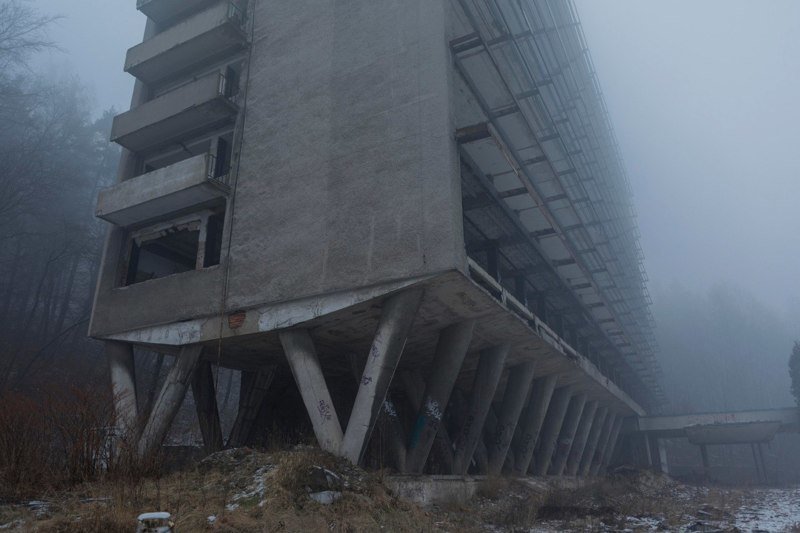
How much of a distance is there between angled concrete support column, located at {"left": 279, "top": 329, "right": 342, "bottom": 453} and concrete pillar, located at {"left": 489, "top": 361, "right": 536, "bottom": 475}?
7.53 m

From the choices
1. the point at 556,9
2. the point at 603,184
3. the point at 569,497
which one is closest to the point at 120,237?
the point at 569,497

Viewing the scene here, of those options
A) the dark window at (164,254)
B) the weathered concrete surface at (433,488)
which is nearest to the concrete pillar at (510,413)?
the weathered concrete surface at (433,488)

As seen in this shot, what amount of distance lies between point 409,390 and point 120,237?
11.6 meters

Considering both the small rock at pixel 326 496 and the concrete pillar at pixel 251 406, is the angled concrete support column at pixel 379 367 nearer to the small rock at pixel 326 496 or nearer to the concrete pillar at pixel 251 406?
the small rock at pixel 326 496

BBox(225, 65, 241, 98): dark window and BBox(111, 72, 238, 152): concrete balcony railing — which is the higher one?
BBox(225, 65, 241, 98): dark window

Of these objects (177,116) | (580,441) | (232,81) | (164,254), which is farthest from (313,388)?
(580,441)

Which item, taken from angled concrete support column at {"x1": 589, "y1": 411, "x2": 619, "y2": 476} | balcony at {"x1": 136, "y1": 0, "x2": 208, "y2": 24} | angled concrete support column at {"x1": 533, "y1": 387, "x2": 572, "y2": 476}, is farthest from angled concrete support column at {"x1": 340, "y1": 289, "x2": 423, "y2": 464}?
angled concrete support column at {"x1": 589, "y1": 411, "x2": 619, "y2": 476}

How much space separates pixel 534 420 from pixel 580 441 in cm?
1119

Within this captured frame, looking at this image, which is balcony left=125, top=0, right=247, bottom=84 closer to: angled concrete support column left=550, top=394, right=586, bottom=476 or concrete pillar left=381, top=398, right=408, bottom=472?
concrete pillar left=381, top=398, right=408, bottom=472

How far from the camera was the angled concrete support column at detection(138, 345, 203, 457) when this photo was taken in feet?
50.2

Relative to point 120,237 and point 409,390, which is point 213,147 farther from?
point 409,390

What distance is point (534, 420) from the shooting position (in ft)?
73.5

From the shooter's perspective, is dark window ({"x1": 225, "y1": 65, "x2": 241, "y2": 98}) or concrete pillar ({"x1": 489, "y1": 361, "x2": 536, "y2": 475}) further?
concrete pillar ({"x1": 489, "y1": 361, "x2": 536, "y2": 475})

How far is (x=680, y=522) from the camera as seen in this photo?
11.8 metres
